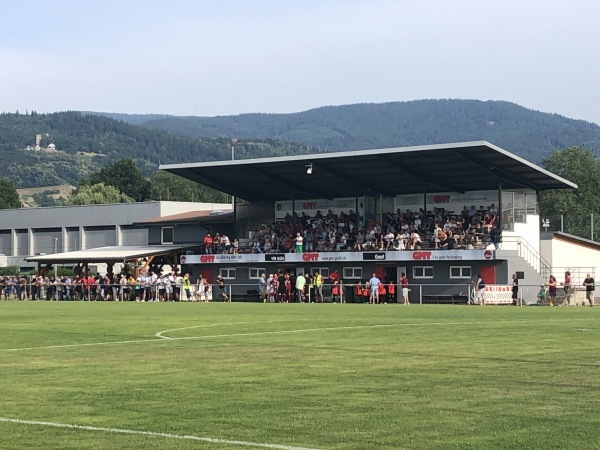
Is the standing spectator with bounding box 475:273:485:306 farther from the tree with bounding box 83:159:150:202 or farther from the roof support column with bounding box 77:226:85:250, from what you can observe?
the tree with bounding box 83:159:150:202

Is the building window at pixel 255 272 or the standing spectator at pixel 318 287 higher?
the building window at pixel 255 272

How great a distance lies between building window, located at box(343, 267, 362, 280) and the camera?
63.4 metres

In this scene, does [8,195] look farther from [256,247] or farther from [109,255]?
[256,247]

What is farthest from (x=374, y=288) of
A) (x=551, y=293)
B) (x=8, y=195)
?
(x=8, y=195)

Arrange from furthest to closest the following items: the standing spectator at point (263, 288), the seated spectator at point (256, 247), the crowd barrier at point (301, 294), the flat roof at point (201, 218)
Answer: the flat roof at point (201, 218) < the seated spectator at point (256, 247) < the standing spectator at point (263, 288) < the crowd barrier at point (301, 294)

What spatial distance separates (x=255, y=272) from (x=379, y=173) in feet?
32.2

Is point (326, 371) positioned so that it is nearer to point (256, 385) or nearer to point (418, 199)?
point (256, 385)

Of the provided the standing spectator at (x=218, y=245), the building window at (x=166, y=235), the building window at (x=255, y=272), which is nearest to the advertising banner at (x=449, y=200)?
the building window at (x=255, y=272)

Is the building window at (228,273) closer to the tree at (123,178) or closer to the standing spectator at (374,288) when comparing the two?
the standing spectator at (374,288)

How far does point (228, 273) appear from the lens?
68500 millimetres

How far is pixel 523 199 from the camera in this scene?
62562 mm

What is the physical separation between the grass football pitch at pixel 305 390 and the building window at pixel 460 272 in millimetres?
33475

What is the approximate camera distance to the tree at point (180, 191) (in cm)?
18834

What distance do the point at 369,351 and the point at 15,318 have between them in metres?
19.2
